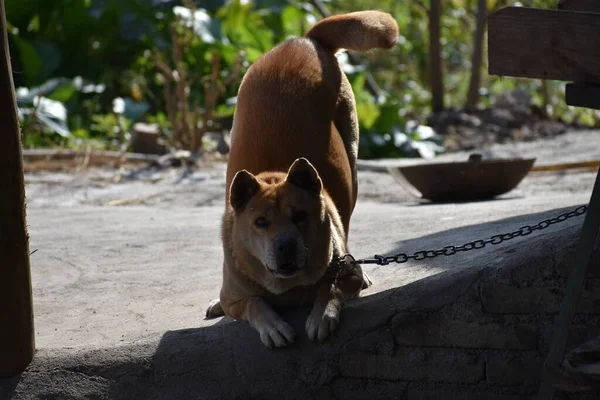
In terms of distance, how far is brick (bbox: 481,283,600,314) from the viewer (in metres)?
3.64

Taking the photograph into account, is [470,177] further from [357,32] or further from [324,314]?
[324,314]

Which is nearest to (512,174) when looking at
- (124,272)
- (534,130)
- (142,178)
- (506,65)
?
(124,272)

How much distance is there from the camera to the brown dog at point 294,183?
3.85m

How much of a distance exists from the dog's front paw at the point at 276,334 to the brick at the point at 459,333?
454mm

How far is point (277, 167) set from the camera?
14.4ft

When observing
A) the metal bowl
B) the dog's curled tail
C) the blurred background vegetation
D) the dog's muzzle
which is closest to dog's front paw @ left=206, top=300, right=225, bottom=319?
the dog's muzzle

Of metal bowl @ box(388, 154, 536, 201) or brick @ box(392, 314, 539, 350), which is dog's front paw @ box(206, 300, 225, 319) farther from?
metal bowl @ box(388, 154, 536, 201)

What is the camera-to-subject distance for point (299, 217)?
3881 millimetres

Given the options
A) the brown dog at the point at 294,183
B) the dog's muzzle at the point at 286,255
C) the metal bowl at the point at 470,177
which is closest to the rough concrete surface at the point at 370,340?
the brown dog at the point at 294,183

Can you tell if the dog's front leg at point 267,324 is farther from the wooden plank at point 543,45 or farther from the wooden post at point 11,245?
the wooden plank at point 543,45

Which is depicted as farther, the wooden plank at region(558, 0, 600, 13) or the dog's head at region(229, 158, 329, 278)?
the dog's head at region(229, 158, 329, 278)

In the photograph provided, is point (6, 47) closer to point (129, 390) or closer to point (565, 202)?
point (129, 390)

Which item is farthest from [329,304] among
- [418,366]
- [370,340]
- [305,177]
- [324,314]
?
[305,177]

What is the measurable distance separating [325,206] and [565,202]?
208cm
